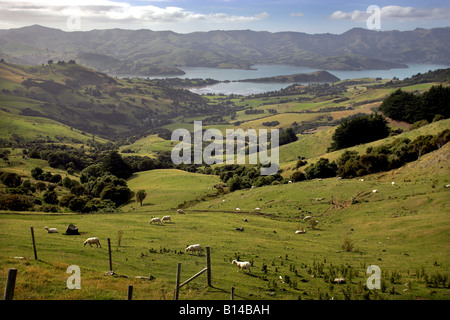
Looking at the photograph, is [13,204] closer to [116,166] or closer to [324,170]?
[324,170]

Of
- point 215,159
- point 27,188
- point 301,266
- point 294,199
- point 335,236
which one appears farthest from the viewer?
point 215,159

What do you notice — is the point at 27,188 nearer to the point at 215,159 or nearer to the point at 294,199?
the point at 294,199

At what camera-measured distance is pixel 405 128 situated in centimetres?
9006
